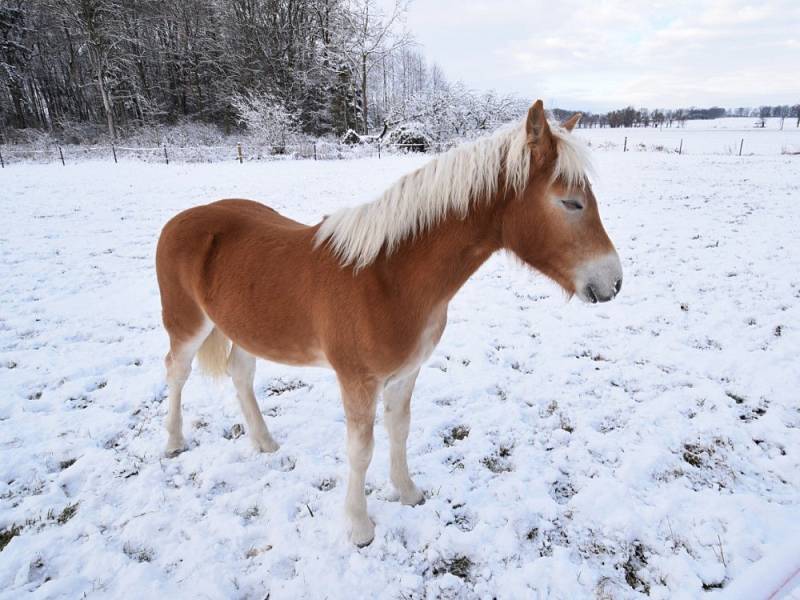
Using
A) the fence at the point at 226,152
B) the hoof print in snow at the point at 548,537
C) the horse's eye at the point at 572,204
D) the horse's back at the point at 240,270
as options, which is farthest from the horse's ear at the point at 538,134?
the fence at the point at 226,152

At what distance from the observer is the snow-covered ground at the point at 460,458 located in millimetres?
2172

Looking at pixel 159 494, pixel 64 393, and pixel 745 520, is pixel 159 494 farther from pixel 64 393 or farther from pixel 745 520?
pixel 745 520

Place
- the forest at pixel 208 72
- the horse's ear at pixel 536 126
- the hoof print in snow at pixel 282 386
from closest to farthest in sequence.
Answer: the horse's ear at pixel 536 126 → the hoof print in snow at pixel 282 386 → the forest at pixel 208 72

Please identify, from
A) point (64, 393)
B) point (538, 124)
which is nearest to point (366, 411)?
point (538, 124)

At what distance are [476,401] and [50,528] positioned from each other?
297 centimetres

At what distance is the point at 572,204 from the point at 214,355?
2658 millimetres

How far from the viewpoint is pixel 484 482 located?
2742 millimetres

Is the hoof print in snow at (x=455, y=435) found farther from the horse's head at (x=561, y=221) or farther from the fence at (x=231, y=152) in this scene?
the fence at (x=231, y=152)

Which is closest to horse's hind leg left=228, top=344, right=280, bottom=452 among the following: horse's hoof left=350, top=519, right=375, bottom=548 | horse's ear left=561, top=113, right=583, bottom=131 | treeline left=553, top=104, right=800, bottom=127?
horse's hoof left=350, top=519, right=375, bottom=548

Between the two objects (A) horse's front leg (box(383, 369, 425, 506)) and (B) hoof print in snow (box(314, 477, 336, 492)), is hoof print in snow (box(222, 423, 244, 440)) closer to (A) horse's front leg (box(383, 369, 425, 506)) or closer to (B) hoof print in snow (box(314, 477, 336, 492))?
(B) hoof print in snow (box(314, 477, 336, 492))

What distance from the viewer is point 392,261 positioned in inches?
79.9

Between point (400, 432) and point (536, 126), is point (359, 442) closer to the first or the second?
point (400, 432)

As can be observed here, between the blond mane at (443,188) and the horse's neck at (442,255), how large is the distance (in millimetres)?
49

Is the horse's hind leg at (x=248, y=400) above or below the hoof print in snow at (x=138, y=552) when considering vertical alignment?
above
